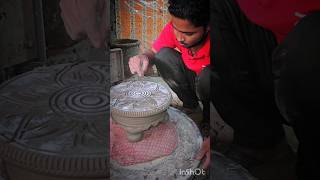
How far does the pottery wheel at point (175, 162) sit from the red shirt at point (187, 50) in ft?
0.61

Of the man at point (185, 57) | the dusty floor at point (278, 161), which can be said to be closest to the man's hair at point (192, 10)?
the man at point (185, 57)

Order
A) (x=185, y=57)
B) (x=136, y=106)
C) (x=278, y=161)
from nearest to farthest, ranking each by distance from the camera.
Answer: (x=136, y=106) → (x=185, y=57) → (x=278, y=161)

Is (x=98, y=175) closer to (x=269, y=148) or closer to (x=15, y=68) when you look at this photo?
(x=15, y=68)

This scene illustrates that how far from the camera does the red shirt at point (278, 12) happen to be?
1.45 meters

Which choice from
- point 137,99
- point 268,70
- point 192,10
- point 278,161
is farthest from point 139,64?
point 278,161

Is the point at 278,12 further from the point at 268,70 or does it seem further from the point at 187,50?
the point at 187,50

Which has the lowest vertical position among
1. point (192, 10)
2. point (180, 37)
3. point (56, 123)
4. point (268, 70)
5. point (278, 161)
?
point (278, 161)

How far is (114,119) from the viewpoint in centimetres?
141

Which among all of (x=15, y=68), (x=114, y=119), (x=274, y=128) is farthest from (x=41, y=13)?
(x=274, y=128)

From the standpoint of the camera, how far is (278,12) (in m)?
1.48

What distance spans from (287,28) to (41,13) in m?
0.90

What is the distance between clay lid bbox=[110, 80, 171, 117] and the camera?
4.61ft

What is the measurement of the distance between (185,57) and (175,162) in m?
0.40

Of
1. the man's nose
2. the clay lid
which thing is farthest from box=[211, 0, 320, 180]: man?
the clay lid
